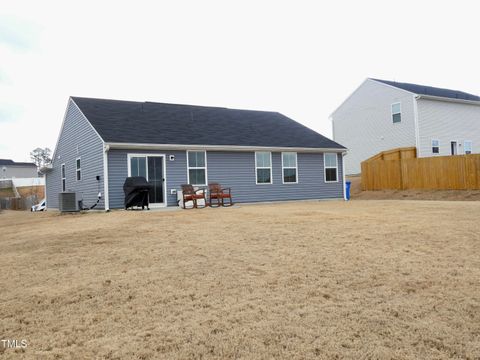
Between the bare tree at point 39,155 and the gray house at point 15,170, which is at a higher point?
the bare tree at point 39,155

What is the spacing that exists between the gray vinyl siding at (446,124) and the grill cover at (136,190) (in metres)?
17.4

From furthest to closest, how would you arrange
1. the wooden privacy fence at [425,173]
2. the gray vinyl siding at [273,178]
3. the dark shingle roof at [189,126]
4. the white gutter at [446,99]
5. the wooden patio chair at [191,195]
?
the white gutter at [446,99] < the wooden privacy fence at [425,173] < the gray vinyl siding at [273,178] < the dark shingle roof at [189,126] < the wooden patio chair at [191,195]

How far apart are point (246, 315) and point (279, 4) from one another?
11.8m

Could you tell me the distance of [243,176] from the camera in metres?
16.3

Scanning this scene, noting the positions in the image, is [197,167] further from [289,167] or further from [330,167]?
[330,167]

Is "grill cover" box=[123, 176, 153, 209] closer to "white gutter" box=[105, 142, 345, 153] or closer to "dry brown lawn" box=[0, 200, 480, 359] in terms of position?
"white gutter" box=[105, 142, 345, 153]

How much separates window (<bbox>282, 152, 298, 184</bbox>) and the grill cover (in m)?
6.48

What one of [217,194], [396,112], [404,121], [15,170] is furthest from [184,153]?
[15,170]

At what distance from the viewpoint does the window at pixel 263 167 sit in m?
16.7

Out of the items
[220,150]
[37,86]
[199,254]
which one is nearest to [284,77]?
[220,150]

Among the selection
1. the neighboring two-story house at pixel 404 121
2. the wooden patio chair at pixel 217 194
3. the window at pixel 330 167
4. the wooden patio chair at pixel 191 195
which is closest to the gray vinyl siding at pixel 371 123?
the neighboring two-story house at pixel 404 121

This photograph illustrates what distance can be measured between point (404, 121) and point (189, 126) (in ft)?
47.9

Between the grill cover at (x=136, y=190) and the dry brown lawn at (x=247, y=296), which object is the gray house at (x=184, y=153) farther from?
the dry brown lawn at (x=247, y=296)

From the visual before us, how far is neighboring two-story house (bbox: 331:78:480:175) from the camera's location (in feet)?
78.2
